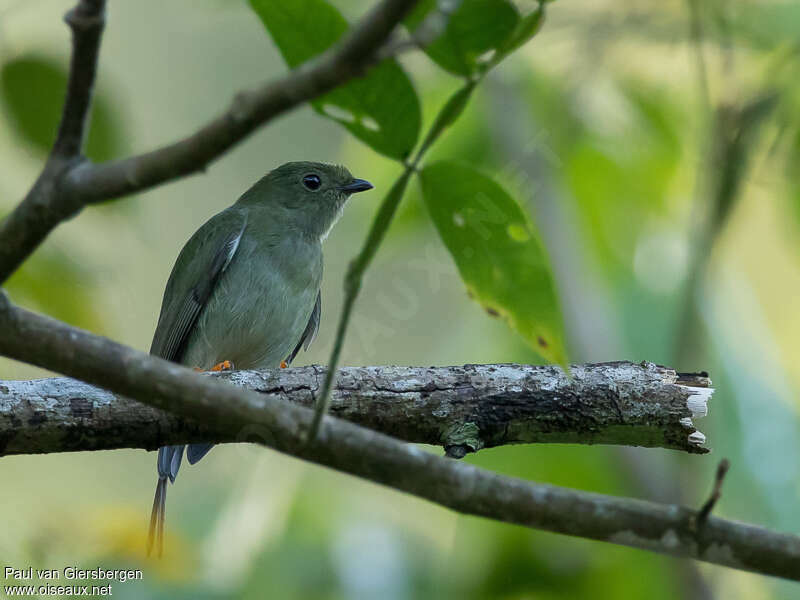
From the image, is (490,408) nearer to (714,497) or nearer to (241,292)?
(714,497)

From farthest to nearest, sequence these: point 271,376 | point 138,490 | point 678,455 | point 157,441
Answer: point 138,490
point 678,455
point 271,376
point 157,441

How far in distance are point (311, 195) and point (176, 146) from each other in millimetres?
4111

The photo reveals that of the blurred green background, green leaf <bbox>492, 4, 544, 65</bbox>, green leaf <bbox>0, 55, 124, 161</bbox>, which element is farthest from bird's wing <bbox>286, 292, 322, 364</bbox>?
green leaf <bbox>492, 4, 544, 65</bbox>

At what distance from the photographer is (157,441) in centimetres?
309

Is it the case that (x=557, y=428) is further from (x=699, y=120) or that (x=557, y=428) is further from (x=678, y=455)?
(x=699, y=120)

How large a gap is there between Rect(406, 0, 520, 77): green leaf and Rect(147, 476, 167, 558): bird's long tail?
97.3 inches

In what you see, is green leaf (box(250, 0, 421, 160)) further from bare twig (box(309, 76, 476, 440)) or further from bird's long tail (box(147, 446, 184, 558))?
bird's long tail (box(147, 446, 184, 558))

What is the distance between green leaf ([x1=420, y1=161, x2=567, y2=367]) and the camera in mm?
1608

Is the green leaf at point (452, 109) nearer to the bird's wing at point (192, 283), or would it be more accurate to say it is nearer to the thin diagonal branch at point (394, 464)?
the thin diagonal branch at point (394, 464)

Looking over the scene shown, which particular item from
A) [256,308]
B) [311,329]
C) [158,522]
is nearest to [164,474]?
[158,522]

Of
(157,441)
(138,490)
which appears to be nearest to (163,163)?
(157,441)

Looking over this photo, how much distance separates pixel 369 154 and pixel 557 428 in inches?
88.5

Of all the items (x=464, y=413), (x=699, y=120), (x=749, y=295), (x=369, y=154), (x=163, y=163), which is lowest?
(x=163, y=163)

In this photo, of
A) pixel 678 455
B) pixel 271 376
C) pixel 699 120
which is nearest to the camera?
pixel 271 376
